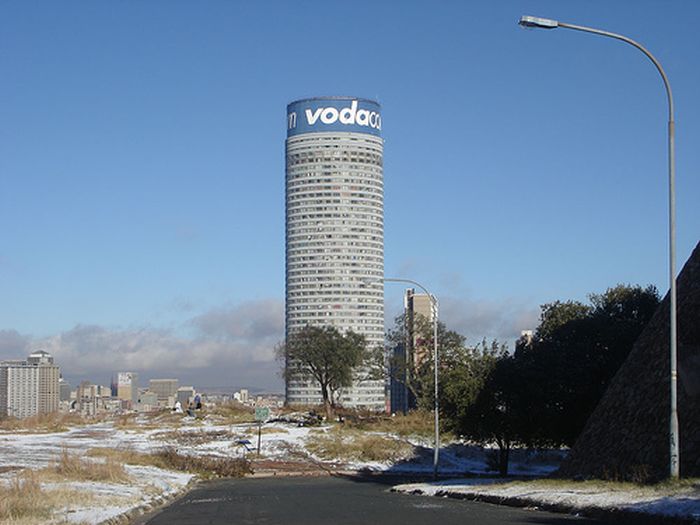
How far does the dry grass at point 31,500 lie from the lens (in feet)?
69.2

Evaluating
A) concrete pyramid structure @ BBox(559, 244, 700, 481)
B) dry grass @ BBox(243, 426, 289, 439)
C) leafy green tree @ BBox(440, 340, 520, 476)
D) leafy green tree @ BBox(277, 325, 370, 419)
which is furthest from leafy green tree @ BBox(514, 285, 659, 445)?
leafy green tree @ BBox(277, 325, 370, 419)

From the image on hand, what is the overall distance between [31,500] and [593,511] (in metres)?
12.8

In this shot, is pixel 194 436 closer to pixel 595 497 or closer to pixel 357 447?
pixel 357 447

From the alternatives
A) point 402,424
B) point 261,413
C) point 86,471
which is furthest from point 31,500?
point 402,424

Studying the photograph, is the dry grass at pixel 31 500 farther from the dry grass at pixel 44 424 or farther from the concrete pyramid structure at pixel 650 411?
the dry grass at pixel 44 424

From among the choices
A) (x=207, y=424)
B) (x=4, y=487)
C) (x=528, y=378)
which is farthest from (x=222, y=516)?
(x=207, y=424)

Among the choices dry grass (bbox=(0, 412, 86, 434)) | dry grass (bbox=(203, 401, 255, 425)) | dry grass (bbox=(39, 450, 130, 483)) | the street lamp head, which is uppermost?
the street lamp head

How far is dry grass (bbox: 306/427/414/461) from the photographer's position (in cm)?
5928

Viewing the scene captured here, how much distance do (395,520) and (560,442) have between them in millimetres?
26172

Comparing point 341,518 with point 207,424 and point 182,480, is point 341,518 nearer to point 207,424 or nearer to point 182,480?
point 182,480

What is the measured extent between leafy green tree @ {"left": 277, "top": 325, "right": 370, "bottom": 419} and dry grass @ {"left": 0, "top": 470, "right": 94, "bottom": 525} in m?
70.3

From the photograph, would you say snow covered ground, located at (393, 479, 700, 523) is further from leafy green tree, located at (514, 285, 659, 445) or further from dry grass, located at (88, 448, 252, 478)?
dry grass, located at (88, 448, 252, 478)

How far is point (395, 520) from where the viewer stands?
22672mm

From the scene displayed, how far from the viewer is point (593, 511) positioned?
22.2m
